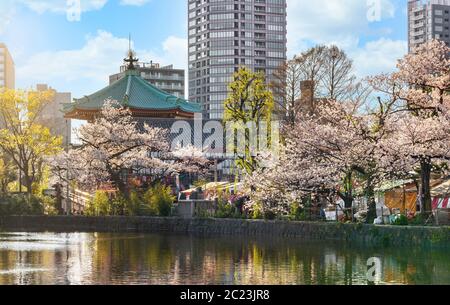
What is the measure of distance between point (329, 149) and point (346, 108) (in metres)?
2.28

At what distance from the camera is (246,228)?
152 feet

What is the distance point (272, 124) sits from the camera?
52.7 m

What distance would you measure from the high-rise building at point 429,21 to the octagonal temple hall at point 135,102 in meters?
101

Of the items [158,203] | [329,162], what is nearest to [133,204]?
[158,203]

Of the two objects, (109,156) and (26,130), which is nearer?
(109,156)

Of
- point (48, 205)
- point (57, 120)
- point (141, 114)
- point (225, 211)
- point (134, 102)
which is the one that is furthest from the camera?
point (57, 120)

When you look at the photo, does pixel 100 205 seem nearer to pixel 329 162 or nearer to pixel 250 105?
pixel 250 105

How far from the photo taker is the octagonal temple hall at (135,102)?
71.5 m

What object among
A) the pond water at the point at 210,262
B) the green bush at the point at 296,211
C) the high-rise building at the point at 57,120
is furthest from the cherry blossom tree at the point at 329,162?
the high-rise building at the point at 57,120

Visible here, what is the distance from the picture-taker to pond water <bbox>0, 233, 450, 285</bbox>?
90.3 feet

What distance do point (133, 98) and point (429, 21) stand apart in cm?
11016

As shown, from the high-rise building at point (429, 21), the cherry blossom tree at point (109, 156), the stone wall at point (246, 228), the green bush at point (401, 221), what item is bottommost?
the stone wall at point (246, 228)

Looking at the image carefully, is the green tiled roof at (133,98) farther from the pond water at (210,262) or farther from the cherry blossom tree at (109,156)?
the pond water at (210,262)

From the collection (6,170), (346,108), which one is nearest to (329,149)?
(346,108)
